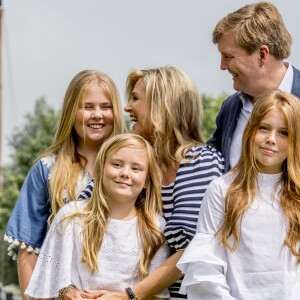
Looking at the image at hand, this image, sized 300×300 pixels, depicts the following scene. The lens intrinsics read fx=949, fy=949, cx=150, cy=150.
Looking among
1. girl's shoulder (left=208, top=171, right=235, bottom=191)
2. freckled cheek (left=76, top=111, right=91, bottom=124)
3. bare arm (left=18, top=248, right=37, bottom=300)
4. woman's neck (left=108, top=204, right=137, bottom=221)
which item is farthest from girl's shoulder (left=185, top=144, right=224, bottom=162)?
bare arm (left=18, top=248, right=37, bottom=300)

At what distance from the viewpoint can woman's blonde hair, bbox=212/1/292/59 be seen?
203 inches

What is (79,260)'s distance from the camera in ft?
15.6

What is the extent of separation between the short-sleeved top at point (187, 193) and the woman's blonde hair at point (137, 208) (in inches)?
2.9

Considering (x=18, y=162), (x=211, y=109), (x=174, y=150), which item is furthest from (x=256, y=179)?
(x=211, y=109)

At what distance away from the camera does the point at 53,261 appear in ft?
15.8

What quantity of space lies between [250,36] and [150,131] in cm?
76

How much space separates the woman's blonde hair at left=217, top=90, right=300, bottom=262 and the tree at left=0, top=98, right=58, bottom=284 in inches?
1136

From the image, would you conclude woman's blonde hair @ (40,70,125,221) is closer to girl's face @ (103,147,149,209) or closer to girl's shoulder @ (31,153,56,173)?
girl's shoulder @ (31,153,56,173)

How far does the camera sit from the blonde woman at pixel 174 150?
4.70 meters

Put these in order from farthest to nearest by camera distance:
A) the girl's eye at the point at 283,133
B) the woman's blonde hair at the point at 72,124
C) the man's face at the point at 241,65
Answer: the woman's blonde hair at the point at 72,124, the man's face at the point at 241,65, the girl's eye at the point at 283,133

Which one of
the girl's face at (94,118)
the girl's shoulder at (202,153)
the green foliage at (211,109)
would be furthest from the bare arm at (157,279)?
the green foliage at (211,109)

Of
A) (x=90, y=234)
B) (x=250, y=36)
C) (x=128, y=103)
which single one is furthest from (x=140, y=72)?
(x=90, y=234)

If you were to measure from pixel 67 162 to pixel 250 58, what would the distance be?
1159mm

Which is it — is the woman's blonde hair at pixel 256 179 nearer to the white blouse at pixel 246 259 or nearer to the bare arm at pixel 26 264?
the white blouse at pixel 246 259
